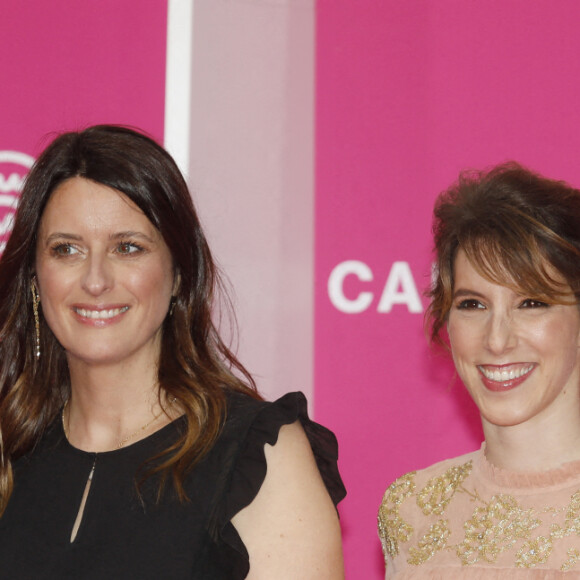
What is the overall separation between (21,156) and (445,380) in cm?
144

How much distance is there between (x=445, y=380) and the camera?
10.1ft

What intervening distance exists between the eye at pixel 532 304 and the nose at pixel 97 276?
906 millimetres

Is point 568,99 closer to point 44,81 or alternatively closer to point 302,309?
point 302,309

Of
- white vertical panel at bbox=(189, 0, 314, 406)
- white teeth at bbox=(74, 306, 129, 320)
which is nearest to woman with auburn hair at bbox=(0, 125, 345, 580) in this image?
white teeth at bbox=(74, 306, 129, 320)

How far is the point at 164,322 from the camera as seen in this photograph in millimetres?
2508

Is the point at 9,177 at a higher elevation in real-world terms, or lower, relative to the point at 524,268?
higher

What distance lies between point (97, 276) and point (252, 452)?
522mm

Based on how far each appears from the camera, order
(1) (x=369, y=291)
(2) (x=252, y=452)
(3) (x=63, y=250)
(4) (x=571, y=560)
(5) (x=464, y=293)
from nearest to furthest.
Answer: (4) (x=571, y=560) < (2) (x=252, y=452) < (5) (x=464, y=293) < (3) (x=63, y=250) < (1) (x=369, y=291)

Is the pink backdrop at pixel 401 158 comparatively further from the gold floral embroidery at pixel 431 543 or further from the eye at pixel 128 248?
the eye at pixel 128 248

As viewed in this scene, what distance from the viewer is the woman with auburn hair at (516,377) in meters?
2.17

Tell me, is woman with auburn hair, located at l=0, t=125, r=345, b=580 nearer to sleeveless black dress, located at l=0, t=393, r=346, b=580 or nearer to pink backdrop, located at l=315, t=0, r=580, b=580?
sleeveless black dress, located at l=0, t=393, r=346, b=580

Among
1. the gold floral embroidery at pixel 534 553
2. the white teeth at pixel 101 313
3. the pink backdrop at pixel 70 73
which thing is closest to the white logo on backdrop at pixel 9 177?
the pink backdrop at pixel 70 73

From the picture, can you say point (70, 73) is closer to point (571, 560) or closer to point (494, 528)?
point (494, 528)

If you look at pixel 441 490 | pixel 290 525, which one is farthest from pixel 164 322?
pixel 441 490
